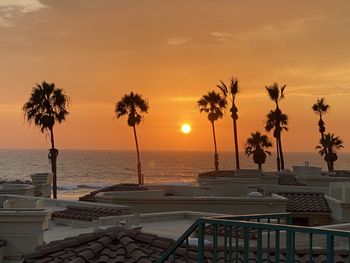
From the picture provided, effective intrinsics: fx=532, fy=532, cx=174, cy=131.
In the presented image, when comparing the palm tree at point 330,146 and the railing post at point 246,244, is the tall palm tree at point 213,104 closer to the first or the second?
the palm tree at point 330,146

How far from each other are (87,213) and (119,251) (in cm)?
1286

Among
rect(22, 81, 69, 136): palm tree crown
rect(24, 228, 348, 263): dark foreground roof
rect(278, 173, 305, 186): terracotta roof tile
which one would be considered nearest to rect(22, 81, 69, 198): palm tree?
rect(22, 81, 69, 136): palm tree crown

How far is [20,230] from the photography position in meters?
18.3

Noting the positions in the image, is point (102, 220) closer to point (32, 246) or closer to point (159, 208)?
point (32, 246)

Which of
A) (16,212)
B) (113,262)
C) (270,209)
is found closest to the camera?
(113,262)

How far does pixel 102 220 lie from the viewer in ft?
61.0

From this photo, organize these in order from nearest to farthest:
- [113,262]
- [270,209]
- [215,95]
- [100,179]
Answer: [113,262]
[270,209]
[215,95]
[100,179]

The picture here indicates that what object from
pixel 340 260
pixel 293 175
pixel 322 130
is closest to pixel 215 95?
pixel 322 130

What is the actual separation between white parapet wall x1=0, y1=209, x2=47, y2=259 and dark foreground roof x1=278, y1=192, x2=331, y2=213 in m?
17.9

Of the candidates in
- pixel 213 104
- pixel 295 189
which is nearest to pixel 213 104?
pixel 213 104

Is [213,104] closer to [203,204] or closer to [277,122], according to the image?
[277,122]

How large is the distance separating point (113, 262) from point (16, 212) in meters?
8.77

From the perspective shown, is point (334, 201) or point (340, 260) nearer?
point (340, 260)

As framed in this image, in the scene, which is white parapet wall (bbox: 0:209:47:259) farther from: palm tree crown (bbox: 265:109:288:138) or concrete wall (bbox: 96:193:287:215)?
palm tree crown (bbox: 265:109:288:138)
